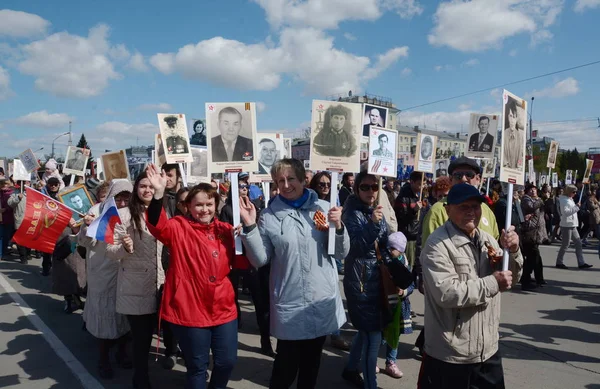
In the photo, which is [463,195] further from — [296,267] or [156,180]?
[156,180]

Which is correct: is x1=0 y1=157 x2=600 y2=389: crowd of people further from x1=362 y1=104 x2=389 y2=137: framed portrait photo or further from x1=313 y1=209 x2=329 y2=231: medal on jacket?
x1=362 y1=104 x2=389 y2=137: framed portrait photo

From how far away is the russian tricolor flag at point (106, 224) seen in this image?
384 cm

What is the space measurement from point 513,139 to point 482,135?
3.30 m

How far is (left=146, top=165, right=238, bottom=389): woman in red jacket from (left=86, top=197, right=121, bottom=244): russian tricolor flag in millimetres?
706

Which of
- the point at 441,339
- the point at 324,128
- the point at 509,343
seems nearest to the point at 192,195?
the point at 324,128

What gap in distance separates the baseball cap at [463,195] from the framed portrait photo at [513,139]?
1.18m

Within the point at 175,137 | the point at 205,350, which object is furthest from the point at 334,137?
the point at 175,137

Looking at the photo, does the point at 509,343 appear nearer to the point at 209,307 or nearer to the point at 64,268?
the point at 209,307

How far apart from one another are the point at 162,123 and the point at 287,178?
11.8 feet

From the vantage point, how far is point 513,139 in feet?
12.5

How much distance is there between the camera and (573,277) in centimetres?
958

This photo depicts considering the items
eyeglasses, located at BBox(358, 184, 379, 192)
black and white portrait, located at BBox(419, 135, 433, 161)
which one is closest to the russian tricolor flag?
eyeglasses, located at BBox(358, 184, 379, 192)

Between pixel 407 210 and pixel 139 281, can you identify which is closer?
pixel 139 281

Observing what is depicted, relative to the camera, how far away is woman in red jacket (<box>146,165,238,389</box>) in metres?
3.26
